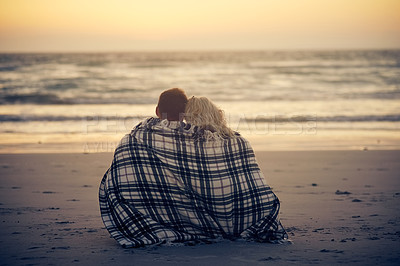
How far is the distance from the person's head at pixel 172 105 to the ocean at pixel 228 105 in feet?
18.6

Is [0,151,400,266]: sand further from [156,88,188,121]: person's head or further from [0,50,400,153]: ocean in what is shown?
[0,50,400,153]: ocean

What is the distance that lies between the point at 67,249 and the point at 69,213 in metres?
1.24

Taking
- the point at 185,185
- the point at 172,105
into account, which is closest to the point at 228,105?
the point at 172,105

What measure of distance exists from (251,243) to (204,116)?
1073 mm

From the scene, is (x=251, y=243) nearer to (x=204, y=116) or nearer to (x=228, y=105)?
(x=204, y=116)

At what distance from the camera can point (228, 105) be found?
62.5 feet

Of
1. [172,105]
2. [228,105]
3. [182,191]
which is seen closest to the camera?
[182,191]

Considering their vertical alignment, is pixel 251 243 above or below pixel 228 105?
below

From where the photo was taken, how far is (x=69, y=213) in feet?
17.4

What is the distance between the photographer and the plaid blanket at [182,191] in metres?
4.07

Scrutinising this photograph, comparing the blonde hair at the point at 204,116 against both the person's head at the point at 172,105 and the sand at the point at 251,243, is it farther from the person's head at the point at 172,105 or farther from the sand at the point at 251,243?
the sand at the point at 251,243

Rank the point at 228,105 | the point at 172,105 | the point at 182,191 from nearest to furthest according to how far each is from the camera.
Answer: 1. the point at 182,191
2. the point at 172,105
3. the point at 228,105

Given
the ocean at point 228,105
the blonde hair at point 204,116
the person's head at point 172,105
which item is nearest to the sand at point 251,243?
the blonde hair at point 204,116

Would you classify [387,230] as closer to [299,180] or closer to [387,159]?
[299,180]
